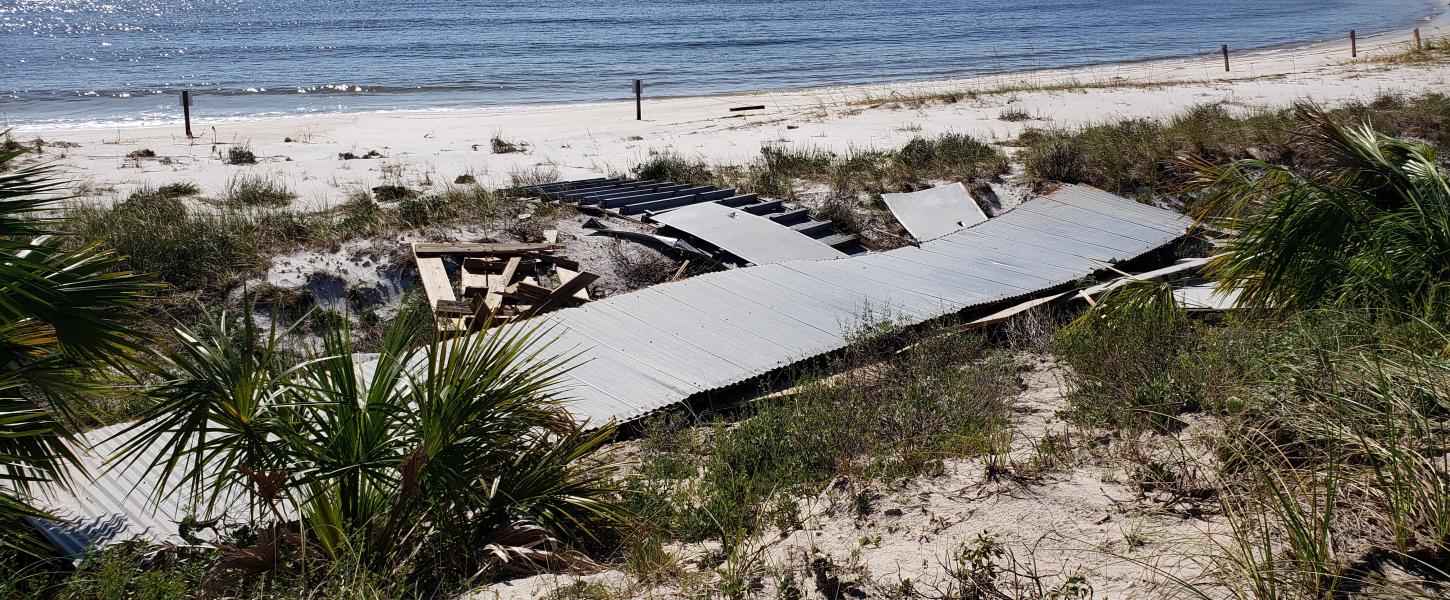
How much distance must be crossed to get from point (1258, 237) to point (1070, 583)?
3506 mm

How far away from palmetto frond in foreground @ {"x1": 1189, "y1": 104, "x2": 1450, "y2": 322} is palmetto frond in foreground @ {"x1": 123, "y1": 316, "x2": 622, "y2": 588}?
4.18 m

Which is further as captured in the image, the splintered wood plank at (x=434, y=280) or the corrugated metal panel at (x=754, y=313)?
the splintered wood plank at (x=434, y=280)

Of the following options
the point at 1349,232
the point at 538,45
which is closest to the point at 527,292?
the point at 1349,232

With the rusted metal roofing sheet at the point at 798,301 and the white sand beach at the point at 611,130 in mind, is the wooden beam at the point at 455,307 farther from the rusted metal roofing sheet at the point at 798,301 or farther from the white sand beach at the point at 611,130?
the white sand beach at the point at 611,130

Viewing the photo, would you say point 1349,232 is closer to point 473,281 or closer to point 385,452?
point 385,452

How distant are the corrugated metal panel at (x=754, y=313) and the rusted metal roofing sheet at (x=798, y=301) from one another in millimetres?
15

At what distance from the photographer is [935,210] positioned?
12.6 m

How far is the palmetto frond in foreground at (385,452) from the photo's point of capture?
4.19 metres

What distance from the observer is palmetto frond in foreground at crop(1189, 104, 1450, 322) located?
5539 millimetres

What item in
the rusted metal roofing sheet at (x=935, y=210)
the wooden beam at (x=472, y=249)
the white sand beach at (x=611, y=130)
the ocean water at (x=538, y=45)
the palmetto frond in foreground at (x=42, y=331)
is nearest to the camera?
the palmetto frond in foreground at (x=42, y=331)

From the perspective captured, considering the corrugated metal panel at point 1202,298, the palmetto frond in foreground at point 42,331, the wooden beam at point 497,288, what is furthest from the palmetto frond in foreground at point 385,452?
the corrugated metal panel at point 1202,298

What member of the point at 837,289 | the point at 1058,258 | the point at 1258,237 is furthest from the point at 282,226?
the point at 1258,237

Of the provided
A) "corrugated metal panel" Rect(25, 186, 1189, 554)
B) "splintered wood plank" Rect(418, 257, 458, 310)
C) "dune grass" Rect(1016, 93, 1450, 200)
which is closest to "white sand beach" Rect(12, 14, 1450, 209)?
"dune grass" Rect(1016, 93, 1450, 200)

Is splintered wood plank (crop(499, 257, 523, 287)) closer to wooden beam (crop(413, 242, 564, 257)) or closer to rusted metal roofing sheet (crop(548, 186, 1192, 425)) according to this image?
wooden beam (crop(413, 242, 564, 257))
